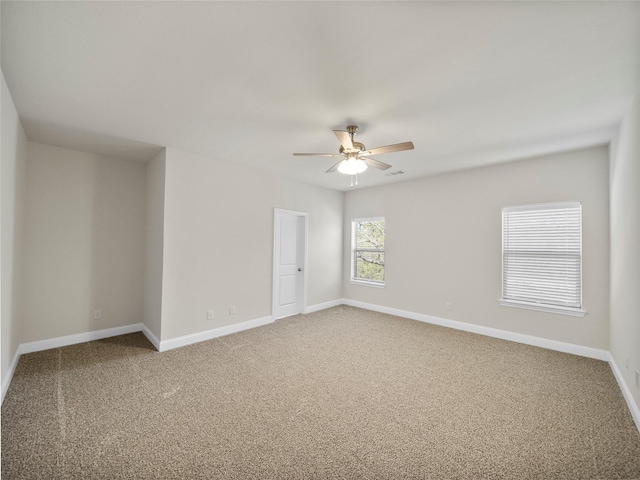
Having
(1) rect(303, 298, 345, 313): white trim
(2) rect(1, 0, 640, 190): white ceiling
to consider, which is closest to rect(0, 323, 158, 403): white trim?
(2) rect(1, 0, 640, 190): white ceiling

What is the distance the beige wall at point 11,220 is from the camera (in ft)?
8.01

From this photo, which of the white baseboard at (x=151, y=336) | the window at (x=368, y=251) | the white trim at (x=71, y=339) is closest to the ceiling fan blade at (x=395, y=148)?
the window at (x=368, y=251)

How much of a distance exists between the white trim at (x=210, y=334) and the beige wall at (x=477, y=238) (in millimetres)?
2374

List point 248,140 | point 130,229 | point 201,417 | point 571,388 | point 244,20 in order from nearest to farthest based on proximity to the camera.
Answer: point 244,20 < point 201,417 < point 571,388 < point 248,140 < point 130,229

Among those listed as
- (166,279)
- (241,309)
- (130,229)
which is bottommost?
(241,309)

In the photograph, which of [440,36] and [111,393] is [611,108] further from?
[111,393]

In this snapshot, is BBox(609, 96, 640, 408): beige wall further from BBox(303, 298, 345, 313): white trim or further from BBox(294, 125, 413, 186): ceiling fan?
BBox(303, 298, 345, 313): white trim

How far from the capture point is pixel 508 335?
4152 mm

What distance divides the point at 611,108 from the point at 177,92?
3.84m

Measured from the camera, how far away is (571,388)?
2756 millimetres

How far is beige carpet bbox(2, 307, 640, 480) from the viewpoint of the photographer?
1773mm

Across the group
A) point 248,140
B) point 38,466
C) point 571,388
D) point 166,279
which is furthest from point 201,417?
point 571,388

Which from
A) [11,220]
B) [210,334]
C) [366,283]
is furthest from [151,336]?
[366,283]

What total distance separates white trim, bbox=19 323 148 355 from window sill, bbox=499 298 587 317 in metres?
5.67
